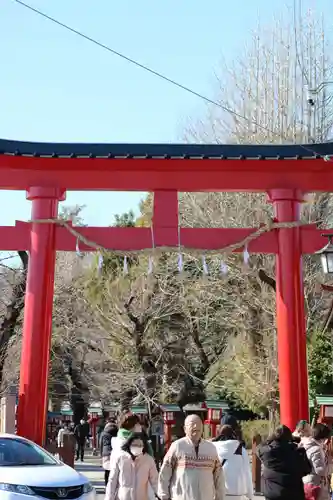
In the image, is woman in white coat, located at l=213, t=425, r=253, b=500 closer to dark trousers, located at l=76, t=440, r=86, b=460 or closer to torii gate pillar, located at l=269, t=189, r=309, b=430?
torii gate pillar, located at l=269, t=189, r=309, b=430

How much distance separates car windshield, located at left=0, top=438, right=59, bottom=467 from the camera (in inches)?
358

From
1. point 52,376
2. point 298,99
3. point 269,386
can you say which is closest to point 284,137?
point 298,99

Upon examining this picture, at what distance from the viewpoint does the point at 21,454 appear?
9359mm

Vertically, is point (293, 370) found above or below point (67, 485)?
above

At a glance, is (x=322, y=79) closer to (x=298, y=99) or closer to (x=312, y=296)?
(x=298, y=99)

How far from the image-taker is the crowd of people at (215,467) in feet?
20.9

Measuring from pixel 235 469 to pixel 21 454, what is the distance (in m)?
2.93

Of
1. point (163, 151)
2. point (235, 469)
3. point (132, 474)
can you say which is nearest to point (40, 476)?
point (132, 474)

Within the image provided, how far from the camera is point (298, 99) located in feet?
76.7

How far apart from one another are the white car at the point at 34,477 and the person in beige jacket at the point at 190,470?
2340 millimetres

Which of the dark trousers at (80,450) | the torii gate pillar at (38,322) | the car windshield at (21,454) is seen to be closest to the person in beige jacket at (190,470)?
the car windshield at (21,454)

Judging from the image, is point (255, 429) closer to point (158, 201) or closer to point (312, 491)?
point (158, 201)

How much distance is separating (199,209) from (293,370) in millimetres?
13392

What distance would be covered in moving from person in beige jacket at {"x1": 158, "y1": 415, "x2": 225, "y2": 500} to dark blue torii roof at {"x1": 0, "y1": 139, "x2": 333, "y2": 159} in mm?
6386
